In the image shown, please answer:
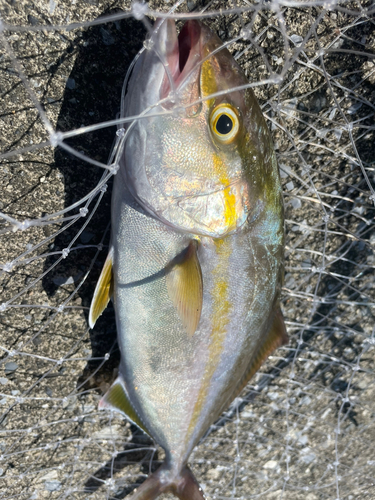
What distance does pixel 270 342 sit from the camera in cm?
127

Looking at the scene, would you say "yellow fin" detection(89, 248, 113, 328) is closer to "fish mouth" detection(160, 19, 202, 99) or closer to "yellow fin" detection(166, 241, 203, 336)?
"yellow fin" detection(166, 241, 203, 336)

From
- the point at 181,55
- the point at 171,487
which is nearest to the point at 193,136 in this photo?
the point at 181,55

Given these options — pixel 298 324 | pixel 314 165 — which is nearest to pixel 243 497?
pixel 298 324

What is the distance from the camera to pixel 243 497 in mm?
1864

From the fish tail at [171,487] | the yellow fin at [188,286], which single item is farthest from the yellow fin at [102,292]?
the fish tail at [171,487]

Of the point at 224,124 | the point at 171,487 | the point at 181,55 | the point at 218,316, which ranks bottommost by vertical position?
the point at 171,487

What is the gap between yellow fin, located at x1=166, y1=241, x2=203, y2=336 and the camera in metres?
0.97

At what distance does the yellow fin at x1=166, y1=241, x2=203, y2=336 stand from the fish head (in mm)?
88

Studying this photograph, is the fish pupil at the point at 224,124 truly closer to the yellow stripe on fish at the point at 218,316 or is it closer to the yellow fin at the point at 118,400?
the yellow stripe on fish at the point at 218,316

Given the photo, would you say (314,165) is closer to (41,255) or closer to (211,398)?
(211,398)

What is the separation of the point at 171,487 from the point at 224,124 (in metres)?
1.35

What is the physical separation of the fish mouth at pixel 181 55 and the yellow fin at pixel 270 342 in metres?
0.82

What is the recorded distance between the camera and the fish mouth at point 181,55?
80cm

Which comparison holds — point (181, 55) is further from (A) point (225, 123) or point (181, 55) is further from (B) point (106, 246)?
(B) point (106, 246)
